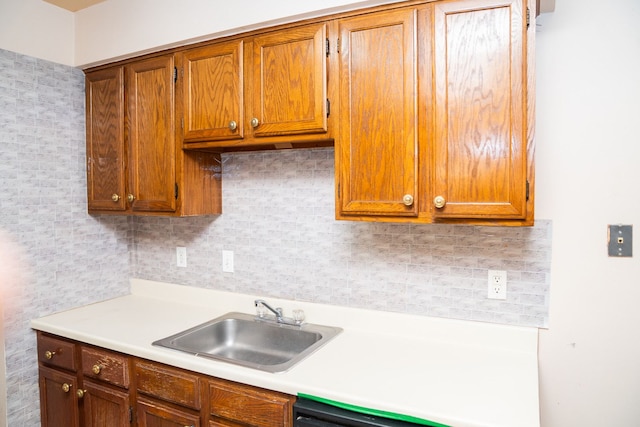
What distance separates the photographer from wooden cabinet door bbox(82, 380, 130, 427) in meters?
1.75

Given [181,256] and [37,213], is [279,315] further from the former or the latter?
[37,213]

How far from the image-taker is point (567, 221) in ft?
4.94

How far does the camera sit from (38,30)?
2.06 m

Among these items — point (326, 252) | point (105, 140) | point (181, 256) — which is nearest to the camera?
point (326, 252)

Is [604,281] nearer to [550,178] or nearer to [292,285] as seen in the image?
[550,178]

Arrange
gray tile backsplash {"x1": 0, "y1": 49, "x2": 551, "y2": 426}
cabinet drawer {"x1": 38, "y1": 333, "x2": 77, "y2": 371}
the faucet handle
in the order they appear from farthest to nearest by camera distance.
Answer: the faucet handle → cabinet drawer {"x1": 38, "y1": 333, "x2": 77, "y2": 371} → gray tile backsplash {"x1": 0, "y1": 49, "x2": 551, "y2": 426}

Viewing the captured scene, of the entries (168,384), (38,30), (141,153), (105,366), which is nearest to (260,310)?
(168,384)

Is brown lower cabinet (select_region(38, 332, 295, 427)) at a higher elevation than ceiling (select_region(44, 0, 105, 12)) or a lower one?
lower

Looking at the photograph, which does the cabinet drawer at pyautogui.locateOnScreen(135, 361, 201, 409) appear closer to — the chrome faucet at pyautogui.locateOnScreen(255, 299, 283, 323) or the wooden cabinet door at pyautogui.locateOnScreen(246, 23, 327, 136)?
the chrome faucet at pyautogui.locateOnScreen(255, 299, 283, 323)

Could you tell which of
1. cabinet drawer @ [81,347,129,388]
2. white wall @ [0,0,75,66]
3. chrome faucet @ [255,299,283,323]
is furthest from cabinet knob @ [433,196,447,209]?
white wall @ [0,0,75,66]

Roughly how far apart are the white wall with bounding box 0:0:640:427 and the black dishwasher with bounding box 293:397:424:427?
757mm

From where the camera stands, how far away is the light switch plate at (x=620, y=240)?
4.70ft

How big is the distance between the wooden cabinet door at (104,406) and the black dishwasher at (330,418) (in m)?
0.88

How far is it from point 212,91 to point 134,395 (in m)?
1.35
